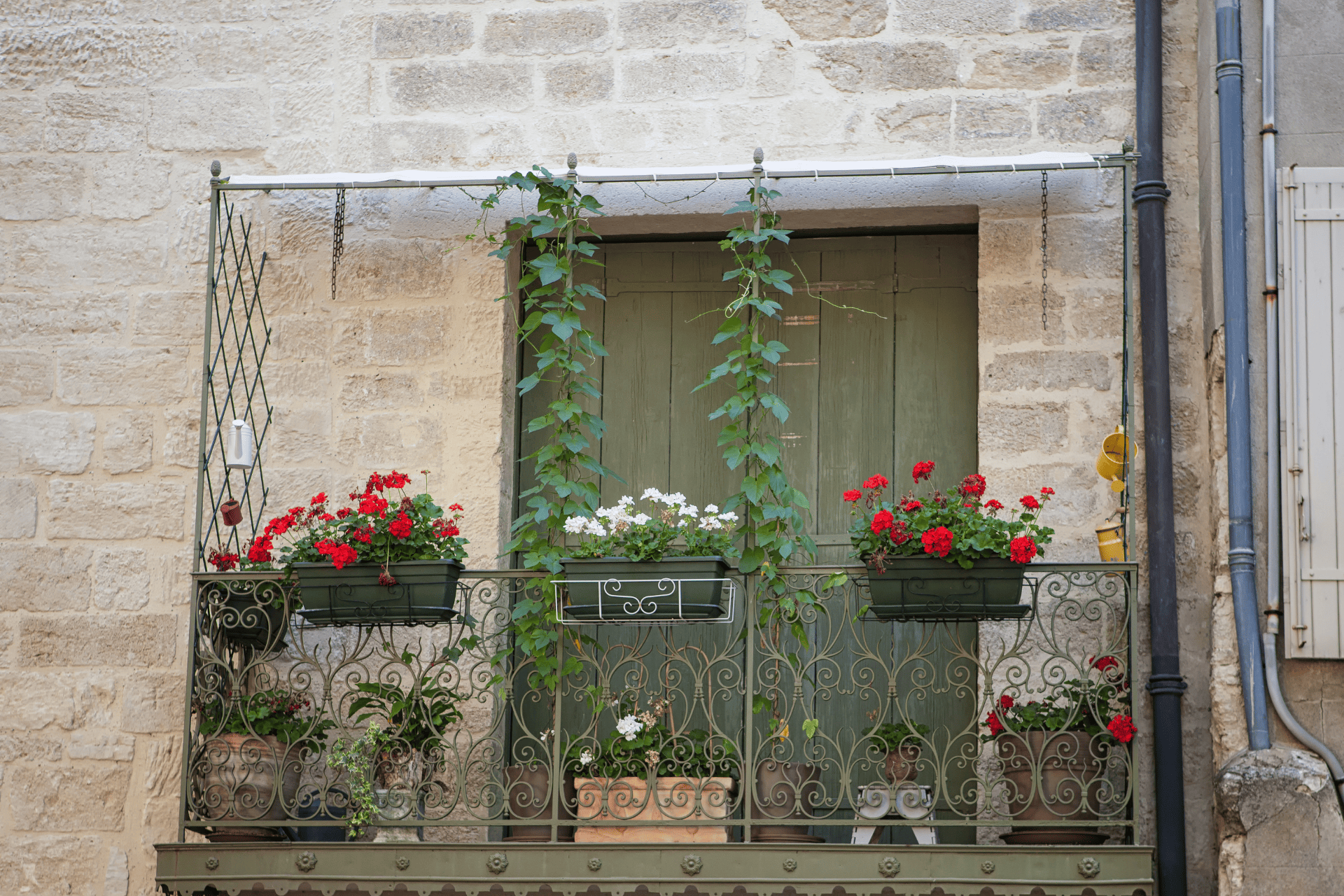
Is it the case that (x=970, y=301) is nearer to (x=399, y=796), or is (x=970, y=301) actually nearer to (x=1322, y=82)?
(x=1322, y=82)

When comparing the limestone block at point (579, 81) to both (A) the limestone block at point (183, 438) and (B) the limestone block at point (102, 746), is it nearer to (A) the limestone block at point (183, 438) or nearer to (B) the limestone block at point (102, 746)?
(A) the limestone block at point (183, 438)

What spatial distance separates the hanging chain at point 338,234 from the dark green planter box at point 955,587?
92.0 inches

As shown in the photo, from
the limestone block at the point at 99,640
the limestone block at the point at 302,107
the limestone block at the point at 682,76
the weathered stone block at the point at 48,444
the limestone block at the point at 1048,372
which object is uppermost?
the limestone block at the point at 682,76

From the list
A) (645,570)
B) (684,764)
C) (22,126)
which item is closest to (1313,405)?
(645,570)

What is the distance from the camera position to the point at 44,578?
18.9 ft

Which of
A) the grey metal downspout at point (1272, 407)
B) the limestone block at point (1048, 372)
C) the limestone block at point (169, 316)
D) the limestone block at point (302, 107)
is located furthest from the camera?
the limestone block at point (302, 107)

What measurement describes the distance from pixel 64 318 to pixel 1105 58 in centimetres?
391

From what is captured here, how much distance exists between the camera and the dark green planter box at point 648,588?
4895 millimetres

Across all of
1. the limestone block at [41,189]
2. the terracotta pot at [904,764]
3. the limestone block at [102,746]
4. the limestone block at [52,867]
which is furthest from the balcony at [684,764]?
the limestone block at [41,189]

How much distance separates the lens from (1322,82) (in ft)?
16.7

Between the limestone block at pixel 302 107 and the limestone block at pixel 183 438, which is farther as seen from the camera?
the limestone block at pixel 302 107

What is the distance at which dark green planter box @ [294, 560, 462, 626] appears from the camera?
497 centimetres

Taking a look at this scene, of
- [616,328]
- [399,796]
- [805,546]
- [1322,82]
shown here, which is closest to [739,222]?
[616,328]

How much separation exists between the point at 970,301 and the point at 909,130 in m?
0.65
